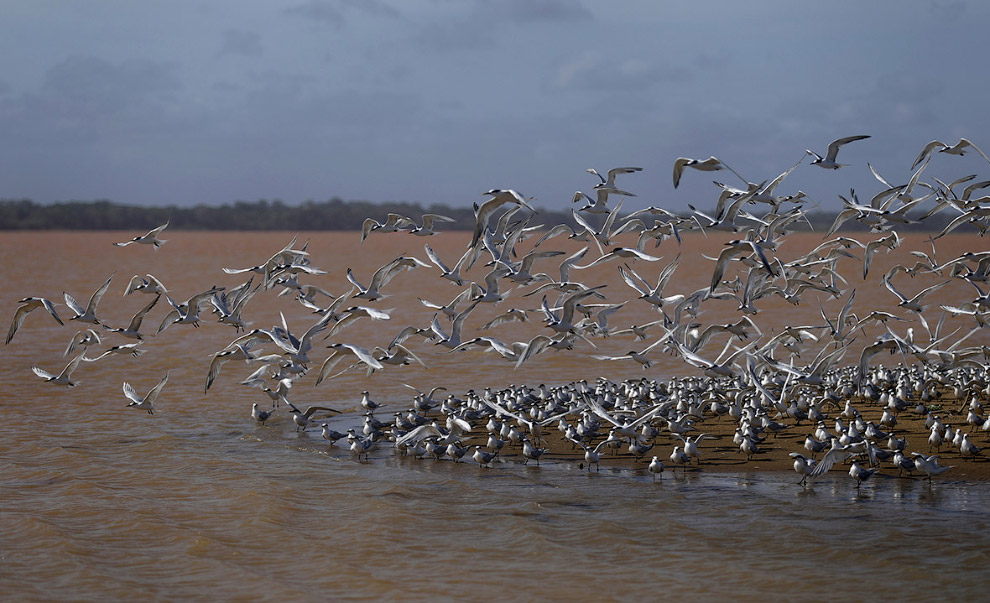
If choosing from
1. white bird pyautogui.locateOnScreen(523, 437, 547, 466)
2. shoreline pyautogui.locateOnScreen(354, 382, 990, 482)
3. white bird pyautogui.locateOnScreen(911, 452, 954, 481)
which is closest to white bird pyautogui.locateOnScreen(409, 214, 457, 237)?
shoreline pyautogui.locateOnScreen(354, 382, 990, 482)

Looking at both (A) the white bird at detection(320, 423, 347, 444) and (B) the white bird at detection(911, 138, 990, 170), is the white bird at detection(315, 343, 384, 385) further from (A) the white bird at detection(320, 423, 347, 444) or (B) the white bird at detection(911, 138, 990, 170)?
(B) the white bird at detection(911, 138, 990, 170)

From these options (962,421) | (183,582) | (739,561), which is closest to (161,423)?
(183,582)

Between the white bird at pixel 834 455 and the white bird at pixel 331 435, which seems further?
the white bird at pixel 331 435

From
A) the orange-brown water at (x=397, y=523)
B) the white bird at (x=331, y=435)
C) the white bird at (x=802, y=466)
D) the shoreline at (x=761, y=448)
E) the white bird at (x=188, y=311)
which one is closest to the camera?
the orange-brown water at (x=397, y=523)

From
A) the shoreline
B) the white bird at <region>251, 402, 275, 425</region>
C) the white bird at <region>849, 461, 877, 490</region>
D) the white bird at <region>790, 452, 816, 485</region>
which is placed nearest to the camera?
the white bird at <region>849, 461, 877, 490</region>

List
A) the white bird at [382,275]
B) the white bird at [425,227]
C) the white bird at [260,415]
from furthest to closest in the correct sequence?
1. the white bird at [260,415]
2. the white bird at [425,227]
3. the white bird at [382,275]

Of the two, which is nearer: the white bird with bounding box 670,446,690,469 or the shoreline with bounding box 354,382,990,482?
the shoreline with bounding box 354,382,990,482

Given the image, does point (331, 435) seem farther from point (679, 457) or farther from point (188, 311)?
point (679, 457)

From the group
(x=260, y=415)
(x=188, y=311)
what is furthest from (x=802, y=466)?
(x=260, y=415)

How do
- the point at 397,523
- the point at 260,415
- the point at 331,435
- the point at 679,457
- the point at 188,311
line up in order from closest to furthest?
the point at 397,523 < the point at 679,457 < the point at 188,311 < the point at 331,435 < the point at 260,415

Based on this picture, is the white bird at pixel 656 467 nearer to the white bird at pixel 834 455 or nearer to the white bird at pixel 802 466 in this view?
the white bird at pixel 802 466

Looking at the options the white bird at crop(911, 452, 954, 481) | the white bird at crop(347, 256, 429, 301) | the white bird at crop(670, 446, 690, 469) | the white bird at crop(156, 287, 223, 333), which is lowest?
the white bird at crop(670, 446, 690, 469)

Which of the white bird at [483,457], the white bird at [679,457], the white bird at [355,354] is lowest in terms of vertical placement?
the white bird at [483,457]

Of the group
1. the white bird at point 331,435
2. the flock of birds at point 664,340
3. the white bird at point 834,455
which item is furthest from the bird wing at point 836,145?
the white bird at point 331,435
